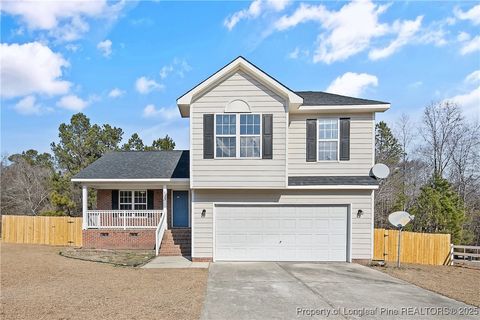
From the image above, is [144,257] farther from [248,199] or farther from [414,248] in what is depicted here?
[414,248]

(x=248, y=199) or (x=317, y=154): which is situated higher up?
(x=317, y=154)

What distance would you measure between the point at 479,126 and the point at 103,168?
27718 millimetres

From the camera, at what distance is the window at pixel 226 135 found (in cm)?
1120

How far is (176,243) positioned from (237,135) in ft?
19.5

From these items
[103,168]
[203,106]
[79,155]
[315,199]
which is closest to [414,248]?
[315,199]

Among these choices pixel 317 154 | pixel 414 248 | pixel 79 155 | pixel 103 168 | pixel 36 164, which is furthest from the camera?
pixel 36 164

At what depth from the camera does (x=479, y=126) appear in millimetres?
24672

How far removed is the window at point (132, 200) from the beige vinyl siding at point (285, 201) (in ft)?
18.9

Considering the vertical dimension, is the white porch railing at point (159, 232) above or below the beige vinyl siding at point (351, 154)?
below

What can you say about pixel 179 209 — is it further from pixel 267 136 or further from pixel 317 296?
pixel 317 296

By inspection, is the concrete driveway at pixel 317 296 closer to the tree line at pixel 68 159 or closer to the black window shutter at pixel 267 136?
the black window shutter at pixel 267 136

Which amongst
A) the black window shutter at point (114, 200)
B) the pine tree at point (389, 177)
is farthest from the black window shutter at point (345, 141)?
the black window shutter at point (114, 200)

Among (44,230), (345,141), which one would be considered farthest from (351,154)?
(44,230)

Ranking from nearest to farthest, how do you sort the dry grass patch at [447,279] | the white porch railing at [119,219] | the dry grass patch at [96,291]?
the dry grass patch at [96,291], the dry grass patch at [447,279], the white porch railing at [119,219]
